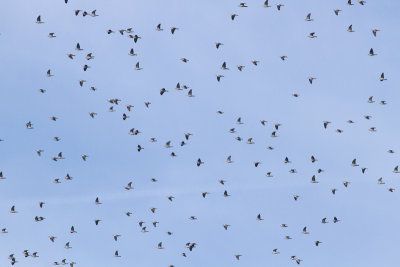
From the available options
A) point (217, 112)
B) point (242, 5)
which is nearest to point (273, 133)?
point (217, 112)

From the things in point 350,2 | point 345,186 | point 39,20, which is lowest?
point 345,186

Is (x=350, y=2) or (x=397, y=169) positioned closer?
(x=350, y=2)

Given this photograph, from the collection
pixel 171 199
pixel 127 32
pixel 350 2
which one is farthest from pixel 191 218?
pixel 350 2

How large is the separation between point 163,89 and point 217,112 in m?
7.48

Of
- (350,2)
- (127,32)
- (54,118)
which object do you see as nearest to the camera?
(350,2)

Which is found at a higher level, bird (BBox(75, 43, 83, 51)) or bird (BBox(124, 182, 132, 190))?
bird (BBox(75, 43, 83, 51))

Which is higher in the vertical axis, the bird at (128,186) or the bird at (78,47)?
the bird at (78,47)

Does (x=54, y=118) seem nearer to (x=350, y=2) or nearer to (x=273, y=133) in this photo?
(x=273, y=133)

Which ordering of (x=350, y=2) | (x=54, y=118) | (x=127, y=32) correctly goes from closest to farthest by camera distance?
(x=350, y=2), (x=127, y=32), (x=54, y=118)

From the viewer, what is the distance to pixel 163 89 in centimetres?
13800

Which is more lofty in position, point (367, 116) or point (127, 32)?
point (127, 32)

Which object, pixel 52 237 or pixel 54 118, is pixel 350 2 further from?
pixel 52 237

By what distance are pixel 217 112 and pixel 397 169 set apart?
21825 mm

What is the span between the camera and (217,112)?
463ft
